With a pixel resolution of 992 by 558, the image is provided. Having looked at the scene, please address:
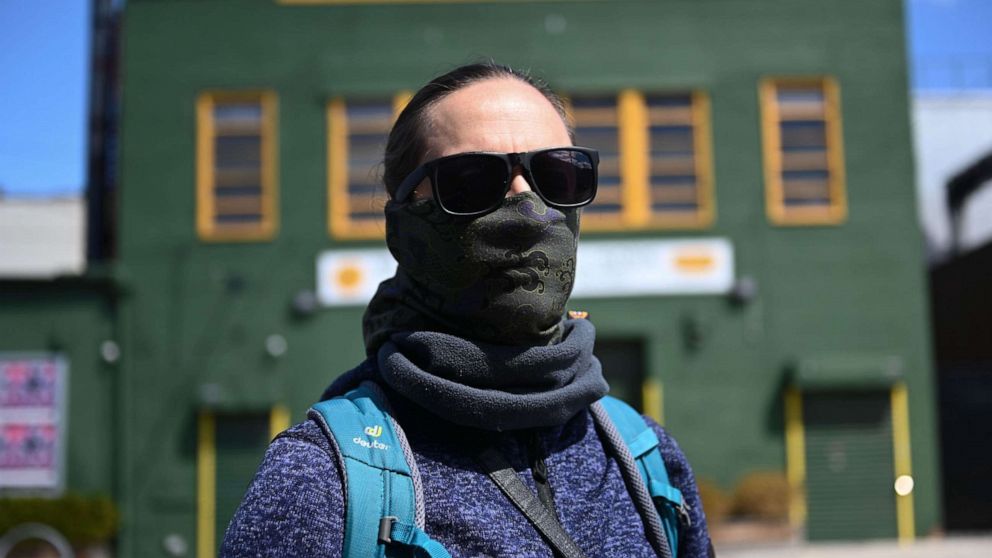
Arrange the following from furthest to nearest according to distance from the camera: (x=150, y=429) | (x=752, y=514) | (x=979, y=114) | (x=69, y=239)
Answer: (x=69, y=239) < (x=979, y=114) < (x=150, y=429) < (x=752, y=514)

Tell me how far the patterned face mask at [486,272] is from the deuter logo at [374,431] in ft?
1.00

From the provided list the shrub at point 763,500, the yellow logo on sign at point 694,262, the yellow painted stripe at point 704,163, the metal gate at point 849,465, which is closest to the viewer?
the shrub at point 763,500

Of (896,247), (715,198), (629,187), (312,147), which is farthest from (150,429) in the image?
(896,247)

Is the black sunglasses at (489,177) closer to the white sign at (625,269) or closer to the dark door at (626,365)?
the white sign at (625,269)

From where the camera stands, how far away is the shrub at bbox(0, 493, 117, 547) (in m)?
13.1

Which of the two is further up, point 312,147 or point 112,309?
point 312,147

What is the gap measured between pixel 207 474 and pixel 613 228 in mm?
6437

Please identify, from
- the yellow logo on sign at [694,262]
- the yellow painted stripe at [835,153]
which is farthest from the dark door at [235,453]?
the yellow painted stripe at [835,153]

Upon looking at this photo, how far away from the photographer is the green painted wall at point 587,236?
14.2 m

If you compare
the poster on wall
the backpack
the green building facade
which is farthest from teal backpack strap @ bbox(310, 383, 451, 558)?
the poster on wall

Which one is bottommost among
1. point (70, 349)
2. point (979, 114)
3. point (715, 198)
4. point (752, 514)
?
point (752, 514)

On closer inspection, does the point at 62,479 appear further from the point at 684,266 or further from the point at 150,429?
the point at 684,266

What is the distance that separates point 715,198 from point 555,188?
12.8 m

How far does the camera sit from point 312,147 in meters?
14.6
